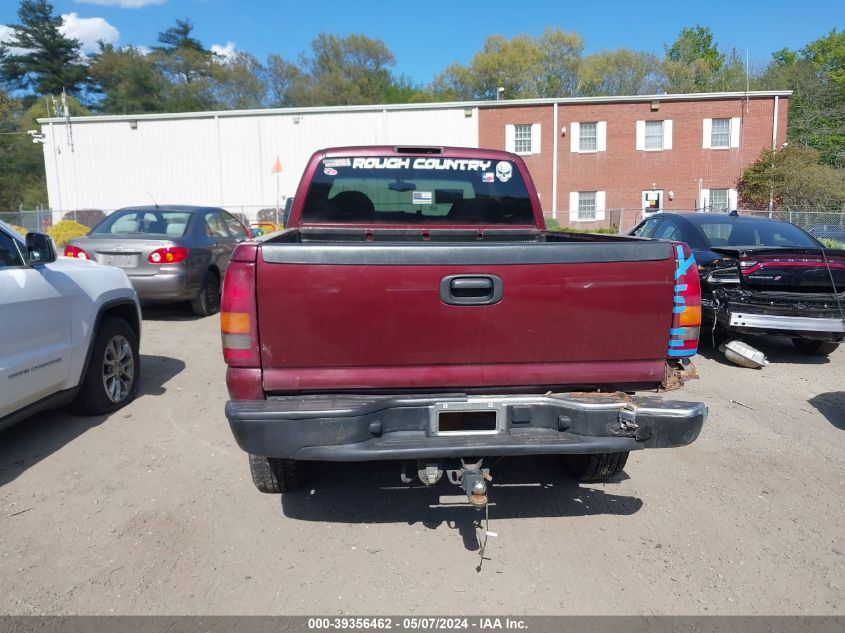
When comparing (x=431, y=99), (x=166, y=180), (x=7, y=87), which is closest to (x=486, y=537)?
(x=166, y=180)

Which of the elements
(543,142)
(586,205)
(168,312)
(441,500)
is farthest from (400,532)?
(586,205)

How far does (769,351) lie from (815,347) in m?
0.50

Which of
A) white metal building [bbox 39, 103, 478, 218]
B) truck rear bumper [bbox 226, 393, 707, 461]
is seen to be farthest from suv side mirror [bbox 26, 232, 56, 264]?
white metal building [bbox 39, 103, 478, 218]

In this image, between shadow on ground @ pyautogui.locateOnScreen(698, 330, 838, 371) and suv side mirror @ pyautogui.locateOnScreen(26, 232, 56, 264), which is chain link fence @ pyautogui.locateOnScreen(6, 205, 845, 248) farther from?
suv side mirror @ pyautogui.locateOnScreen(26, 232, 56, 264)

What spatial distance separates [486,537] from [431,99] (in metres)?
60.8

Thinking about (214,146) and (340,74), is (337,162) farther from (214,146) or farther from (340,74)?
(340,74)

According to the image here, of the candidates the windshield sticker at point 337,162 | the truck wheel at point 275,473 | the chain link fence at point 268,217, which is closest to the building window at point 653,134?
the chain link fence at point 268,217

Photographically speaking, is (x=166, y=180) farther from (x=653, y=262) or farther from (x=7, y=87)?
(x=7, y=87)

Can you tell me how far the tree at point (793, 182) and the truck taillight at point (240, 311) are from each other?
94.6 ft

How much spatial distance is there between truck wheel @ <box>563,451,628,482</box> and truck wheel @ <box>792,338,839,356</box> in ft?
16.6

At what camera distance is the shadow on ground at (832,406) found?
211 inches

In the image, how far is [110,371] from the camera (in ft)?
17.6

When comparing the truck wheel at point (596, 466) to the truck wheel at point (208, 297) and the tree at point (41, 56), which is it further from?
the tree at point (41, 56)

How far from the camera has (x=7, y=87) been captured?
195 ft
